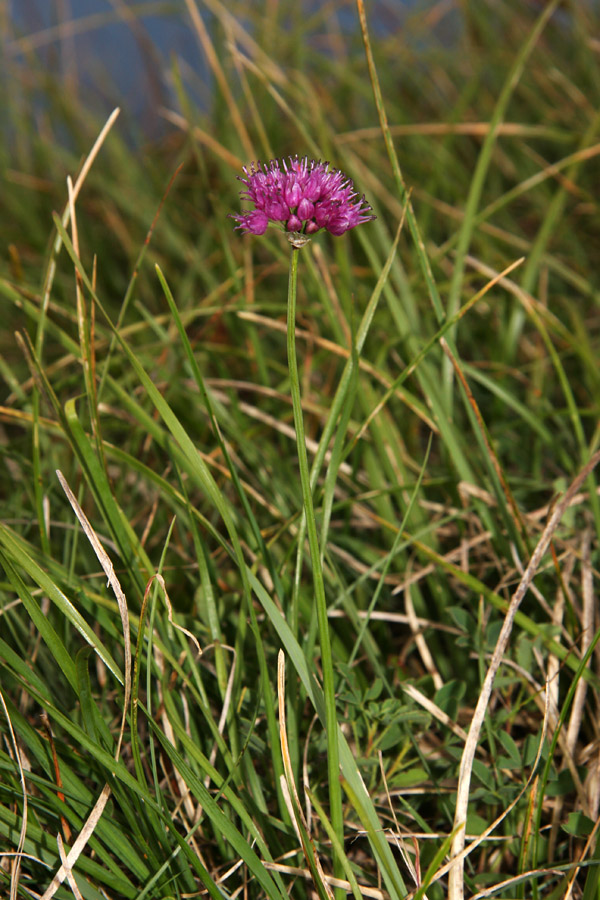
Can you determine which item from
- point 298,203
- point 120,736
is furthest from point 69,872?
point 298,203

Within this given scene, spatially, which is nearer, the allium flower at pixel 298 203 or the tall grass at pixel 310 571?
the allium flower at pixel 298 203

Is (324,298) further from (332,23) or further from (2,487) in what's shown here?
(332,23)

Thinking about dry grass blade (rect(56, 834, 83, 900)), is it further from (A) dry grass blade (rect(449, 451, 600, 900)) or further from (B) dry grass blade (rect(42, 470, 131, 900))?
(A) dry grass blade (rect(449, 451, 600, 900))

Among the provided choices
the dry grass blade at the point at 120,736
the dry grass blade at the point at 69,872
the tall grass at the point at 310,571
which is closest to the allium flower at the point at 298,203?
the tall grass at the point at 310,571

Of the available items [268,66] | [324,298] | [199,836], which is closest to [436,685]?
[199,836]

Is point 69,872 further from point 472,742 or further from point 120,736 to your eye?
point 472,742

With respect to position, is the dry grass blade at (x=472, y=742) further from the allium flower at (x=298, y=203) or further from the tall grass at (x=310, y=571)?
the allium flower at (x=298, y=203)

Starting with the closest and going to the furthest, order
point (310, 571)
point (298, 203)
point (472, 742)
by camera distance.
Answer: point (298, 203)
point (472, 742)
point (310, 571)

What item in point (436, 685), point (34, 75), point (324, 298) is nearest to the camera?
point (436, 685)

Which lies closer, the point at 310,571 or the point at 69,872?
the point at 69,872
